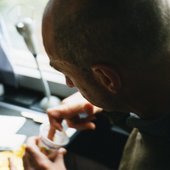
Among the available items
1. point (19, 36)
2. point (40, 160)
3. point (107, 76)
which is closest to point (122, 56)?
point (107, 76)

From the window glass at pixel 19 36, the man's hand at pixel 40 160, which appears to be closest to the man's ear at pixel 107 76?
the man's hand at pixel 40 160

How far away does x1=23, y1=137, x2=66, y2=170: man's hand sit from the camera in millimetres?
868

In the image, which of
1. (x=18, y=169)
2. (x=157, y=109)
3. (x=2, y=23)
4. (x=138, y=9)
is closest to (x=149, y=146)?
(x=157, y=109)

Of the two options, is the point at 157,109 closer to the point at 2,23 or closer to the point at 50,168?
the point at 50,168

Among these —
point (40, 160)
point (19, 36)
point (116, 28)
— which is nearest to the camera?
point (116, 28)

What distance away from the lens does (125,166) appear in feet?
2.65

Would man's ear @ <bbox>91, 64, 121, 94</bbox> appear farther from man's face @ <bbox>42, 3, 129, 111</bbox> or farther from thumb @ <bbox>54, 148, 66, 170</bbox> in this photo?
thumb @ <bbox>54, 148, 66, 170</bbox>

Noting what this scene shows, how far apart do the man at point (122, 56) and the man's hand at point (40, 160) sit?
213 millimetres

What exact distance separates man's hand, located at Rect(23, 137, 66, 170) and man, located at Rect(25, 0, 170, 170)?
0.70 feet

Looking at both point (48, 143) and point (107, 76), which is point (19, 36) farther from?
point (107, 76)

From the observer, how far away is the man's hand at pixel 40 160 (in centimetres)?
87

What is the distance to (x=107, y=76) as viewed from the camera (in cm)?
65

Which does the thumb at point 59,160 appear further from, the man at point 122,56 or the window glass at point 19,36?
the window glass at point 19,36

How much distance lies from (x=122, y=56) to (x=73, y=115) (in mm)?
429
